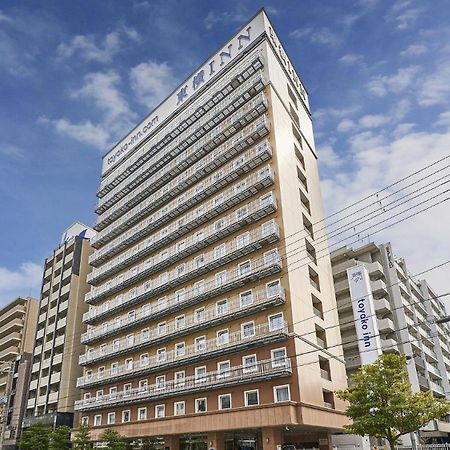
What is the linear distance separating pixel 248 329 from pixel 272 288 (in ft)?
13.3

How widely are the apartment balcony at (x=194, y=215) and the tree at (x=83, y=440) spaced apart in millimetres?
21488

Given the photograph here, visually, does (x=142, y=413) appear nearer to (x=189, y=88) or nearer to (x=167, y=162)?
(x=167, y=162)

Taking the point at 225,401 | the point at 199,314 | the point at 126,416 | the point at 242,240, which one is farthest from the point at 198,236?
the point at 126,416

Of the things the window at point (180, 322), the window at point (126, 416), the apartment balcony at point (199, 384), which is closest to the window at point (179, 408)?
the apartment balcony at point (199, 384)

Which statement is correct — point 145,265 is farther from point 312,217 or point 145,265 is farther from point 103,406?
point 312,217

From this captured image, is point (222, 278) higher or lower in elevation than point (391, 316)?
lower

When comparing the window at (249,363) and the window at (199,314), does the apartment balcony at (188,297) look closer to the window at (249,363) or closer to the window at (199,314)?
the window at (199,314)

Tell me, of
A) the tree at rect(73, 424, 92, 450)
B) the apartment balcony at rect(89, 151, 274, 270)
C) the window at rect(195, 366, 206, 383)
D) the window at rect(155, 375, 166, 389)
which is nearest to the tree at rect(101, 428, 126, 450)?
the tree at rect(73, 424, 92, 450)

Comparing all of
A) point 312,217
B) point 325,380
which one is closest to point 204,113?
point 312,217

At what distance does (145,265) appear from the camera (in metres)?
52.8

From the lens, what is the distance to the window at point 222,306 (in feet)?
135

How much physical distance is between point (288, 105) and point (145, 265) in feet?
81.2

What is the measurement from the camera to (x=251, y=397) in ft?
116

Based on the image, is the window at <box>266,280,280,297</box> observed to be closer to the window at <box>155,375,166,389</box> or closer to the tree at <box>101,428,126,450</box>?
the window at <box>155,375,166,389</box>
